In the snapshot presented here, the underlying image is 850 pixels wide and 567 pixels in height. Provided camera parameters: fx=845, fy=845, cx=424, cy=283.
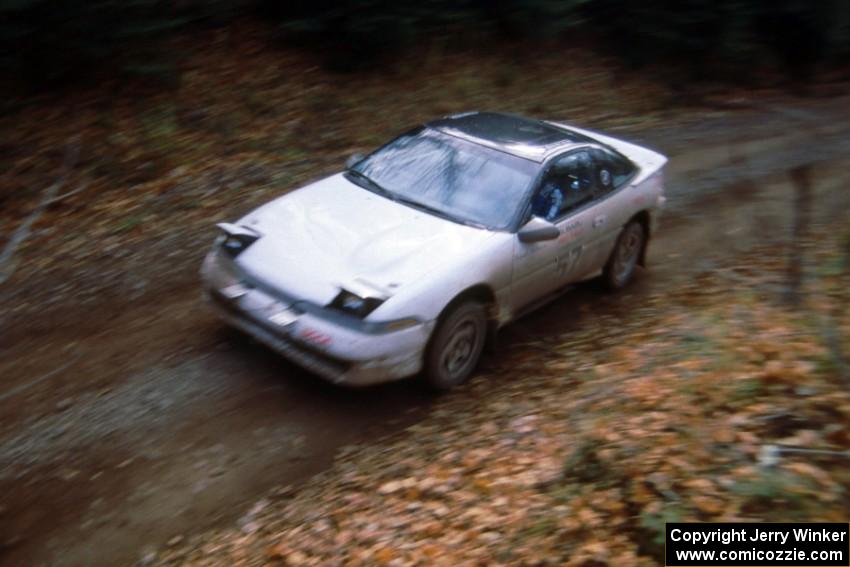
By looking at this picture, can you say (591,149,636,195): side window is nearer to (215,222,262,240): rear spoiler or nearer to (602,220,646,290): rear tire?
(602,220,646,290): rear tire

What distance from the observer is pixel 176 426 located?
232 inches

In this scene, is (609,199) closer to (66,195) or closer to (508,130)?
(508,130)

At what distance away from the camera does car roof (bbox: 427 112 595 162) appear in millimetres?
7309

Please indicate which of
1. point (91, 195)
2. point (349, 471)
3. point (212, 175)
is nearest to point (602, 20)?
point (212, 175)

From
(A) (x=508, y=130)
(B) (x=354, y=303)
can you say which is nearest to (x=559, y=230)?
(A) (x=508, y=130)

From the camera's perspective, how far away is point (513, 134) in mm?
7590

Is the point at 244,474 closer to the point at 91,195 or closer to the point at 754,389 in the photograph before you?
the point at 754,389

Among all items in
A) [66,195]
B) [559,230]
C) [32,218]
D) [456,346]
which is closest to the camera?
[456,346]

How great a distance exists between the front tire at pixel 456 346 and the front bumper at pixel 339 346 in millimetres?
142

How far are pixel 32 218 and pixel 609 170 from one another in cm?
616

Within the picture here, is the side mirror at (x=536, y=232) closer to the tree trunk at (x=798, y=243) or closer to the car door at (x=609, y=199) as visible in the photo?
the car door at (x=609, y=199)

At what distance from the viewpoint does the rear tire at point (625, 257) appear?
26.8ft

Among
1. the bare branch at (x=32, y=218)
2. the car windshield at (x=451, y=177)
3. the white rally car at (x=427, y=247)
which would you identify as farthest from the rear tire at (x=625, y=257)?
the bare branch at (x=32, y=218)

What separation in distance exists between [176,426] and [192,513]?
925 millimetres
